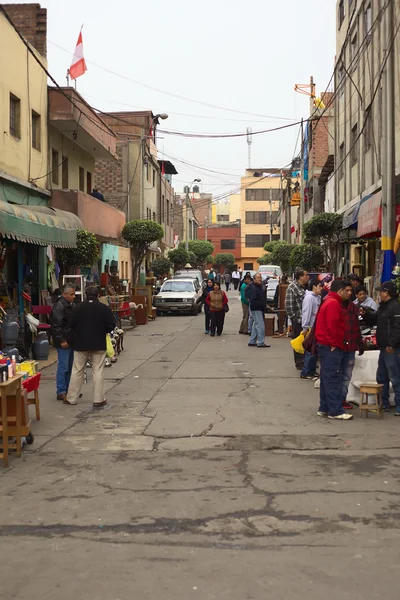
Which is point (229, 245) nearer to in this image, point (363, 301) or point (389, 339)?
point (363, 301)

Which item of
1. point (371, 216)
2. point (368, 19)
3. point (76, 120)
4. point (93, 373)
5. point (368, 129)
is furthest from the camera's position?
point (368, 19)

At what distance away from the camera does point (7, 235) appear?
12.6 meters

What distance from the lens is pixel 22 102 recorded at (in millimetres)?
18438

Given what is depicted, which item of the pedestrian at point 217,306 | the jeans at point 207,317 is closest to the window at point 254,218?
the jeans at point 207,317

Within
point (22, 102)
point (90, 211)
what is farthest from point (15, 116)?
point (90, 211)

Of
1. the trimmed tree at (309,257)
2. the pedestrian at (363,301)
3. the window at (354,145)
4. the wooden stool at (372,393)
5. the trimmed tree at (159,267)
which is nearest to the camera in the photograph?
the wooden stool at (372,393)

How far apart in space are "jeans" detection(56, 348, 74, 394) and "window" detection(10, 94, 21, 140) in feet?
30.9

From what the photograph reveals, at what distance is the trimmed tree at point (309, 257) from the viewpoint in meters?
27.8

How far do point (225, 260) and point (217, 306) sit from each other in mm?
76691

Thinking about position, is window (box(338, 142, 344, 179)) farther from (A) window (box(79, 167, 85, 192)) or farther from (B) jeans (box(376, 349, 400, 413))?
(B) jeans (box(376, 349, 400, 413))

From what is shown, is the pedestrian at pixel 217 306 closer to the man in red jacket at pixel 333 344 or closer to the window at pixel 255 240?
the man in red jacket at pixel 333 344

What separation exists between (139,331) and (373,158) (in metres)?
9.45

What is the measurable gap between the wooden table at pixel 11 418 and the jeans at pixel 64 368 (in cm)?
284

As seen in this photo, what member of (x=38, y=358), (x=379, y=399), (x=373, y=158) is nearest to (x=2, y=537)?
(x=379, y=399)
